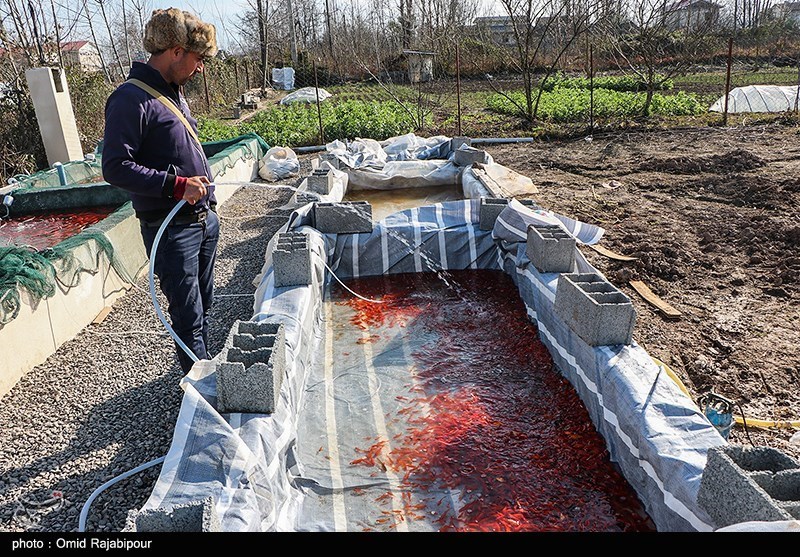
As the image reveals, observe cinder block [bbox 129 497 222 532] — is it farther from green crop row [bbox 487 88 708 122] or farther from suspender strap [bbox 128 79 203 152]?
green crop row [bbox 487 88 708 122]

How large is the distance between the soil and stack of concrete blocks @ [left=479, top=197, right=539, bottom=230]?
105 centimetres

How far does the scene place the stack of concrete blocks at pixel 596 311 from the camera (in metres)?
2.98

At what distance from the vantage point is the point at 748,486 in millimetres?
1800

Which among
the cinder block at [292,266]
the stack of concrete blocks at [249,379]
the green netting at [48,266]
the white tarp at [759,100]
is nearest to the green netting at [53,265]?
the green netting at [48,266]

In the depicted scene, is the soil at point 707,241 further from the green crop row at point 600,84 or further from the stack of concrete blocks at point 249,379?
the green crop row at point 600,84

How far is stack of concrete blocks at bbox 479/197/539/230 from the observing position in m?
5.03

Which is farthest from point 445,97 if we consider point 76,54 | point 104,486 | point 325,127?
point 104,486

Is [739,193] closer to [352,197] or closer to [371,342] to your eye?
[352,197]

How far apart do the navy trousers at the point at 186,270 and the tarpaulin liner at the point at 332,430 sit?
1.24ft

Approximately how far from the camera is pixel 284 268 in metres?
3.90

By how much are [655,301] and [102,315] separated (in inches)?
167

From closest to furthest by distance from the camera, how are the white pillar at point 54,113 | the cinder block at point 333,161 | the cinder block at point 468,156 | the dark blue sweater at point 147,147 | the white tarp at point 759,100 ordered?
the dark blue sweater at point 147,147 → the cinder block at point 468,156 → the cinder block at point 333,161 → the white pillar at point 54,113 → the white tarp at point 759,100

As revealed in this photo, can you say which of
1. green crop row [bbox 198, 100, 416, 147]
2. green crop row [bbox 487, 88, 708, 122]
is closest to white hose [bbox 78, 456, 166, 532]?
green crop row [bbox 198, 100, 416, 147]
